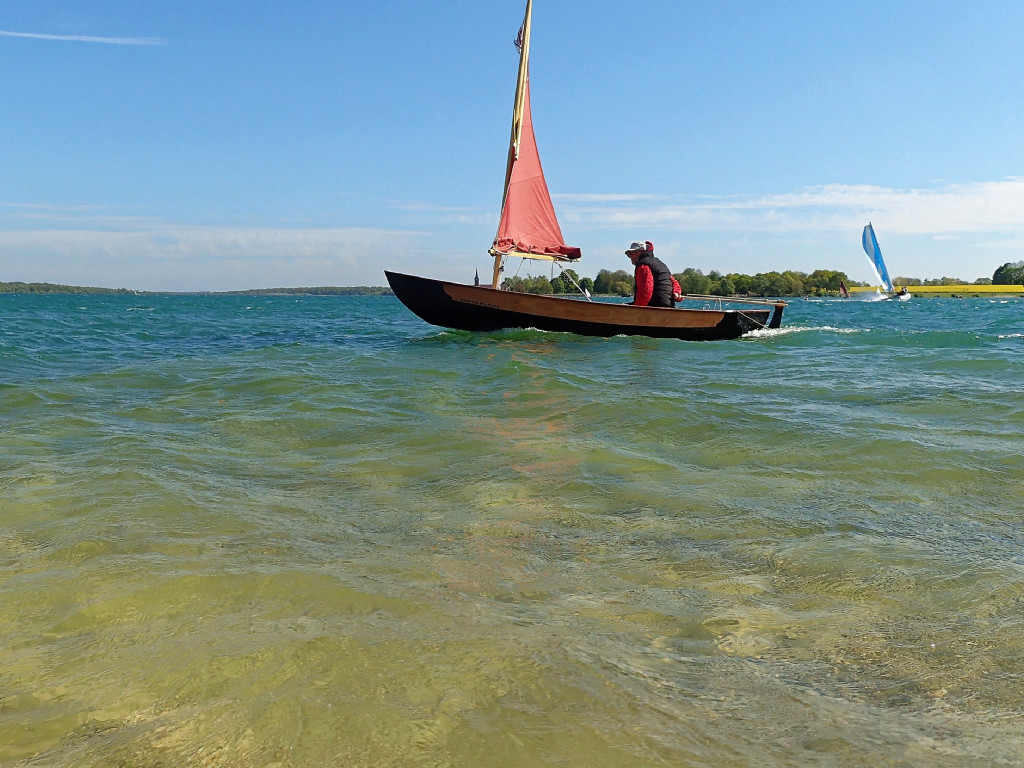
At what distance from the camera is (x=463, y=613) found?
2711mm

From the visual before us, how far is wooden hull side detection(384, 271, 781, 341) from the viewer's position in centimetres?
1792

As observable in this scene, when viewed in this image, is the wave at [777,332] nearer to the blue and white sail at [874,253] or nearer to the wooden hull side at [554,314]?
the wooden hull side at [554,314]

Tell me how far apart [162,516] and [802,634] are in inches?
127

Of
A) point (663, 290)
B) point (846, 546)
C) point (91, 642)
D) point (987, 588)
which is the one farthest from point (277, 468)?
point (663, 290)

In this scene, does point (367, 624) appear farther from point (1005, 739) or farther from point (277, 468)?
point (277, 468)

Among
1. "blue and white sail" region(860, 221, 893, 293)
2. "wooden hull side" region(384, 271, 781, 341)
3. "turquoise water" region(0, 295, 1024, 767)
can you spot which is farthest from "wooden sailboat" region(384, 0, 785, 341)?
"blue and white sail" region(860, 221, 893, 293)

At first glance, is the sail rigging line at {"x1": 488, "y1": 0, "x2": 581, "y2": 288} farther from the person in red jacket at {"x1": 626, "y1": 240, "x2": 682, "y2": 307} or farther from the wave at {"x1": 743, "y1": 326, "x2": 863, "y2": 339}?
the wave at {"x1": 743, "y1": 326, "x2": 863, "y2": 339}

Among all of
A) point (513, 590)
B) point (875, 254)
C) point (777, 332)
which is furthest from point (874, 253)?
point (513, 590)

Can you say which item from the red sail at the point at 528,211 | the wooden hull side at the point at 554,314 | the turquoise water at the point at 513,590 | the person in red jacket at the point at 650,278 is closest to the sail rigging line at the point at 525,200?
the red sail at the point at 528,211

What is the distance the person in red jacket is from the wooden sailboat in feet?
1.63

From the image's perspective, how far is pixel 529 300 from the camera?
59.0ft

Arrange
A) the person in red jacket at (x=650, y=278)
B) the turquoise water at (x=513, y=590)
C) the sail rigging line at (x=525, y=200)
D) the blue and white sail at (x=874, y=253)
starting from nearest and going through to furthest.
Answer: the turquoise water at (x=513, y=590)
the person in red jacket at (x=650, y=278)
the sail rigging line at (x=525, y=200)
the blue and white sail at (x=874, y=253)

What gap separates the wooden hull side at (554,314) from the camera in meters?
17.9

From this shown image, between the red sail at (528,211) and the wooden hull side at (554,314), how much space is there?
75.0 inches
